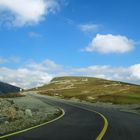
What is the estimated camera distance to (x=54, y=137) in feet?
55.0

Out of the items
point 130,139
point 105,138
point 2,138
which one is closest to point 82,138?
point 105,138

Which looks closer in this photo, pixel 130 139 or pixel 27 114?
pixel 130 139

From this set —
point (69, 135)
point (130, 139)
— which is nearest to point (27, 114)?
point (69, 135)

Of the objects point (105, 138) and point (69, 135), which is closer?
point (105, 138)

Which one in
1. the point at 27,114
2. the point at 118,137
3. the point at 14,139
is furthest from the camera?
the point at 27,114

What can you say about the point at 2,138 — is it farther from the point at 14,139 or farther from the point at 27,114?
the point at 27,114

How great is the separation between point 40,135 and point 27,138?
1.28 meters

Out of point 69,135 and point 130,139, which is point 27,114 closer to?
point 69,135

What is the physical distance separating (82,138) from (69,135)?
1.29 m

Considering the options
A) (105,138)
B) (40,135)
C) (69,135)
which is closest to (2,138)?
(40,135)

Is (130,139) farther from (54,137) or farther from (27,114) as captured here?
(27,114)

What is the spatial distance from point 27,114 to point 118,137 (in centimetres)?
1765

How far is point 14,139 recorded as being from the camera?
15820 millimetres

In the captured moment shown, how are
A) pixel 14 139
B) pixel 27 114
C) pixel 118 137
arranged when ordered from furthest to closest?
pixel 27 114 → pixel 118 137 → pixel 14 139
